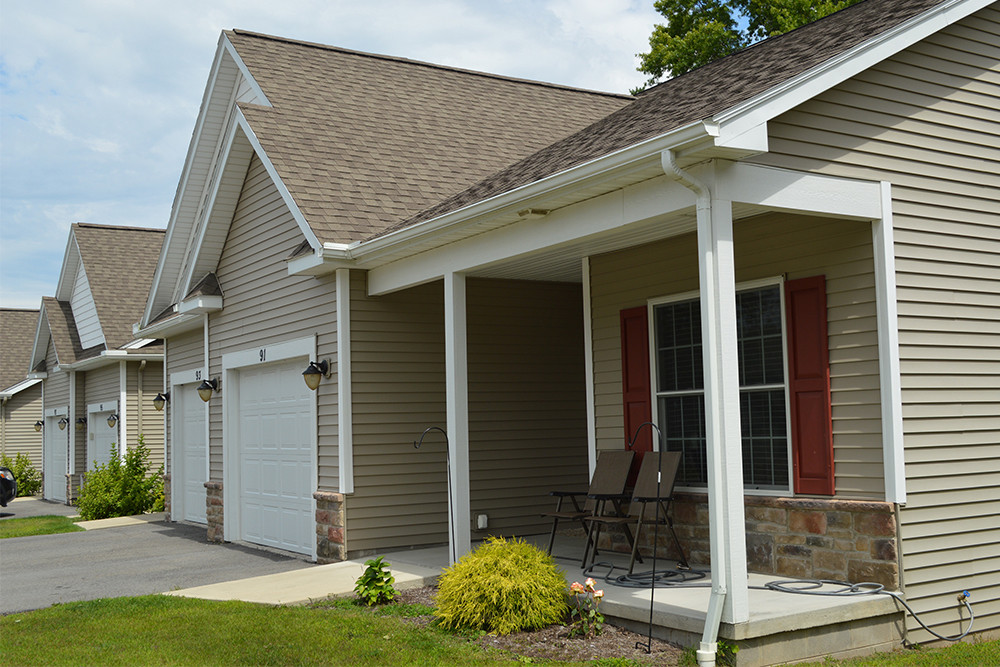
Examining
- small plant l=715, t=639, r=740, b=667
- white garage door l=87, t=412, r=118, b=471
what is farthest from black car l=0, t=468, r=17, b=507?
small plant l=715, t=639, r=740, b=667

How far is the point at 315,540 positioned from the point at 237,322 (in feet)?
11.8

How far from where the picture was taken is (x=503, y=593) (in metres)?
6.50

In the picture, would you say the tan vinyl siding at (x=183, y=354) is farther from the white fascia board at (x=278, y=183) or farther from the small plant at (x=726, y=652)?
the small plant at (x=726, y=652)

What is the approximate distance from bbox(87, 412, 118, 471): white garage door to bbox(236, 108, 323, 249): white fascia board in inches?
421

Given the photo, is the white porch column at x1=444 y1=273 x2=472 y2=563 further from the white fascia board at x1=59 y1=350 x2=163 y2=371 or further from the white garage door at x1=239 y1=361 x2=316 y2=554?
the white fascia board at x1=59 y1=350 x2=163 y2=371

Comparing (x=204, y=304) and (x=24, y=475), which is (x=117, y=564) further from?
(x=24, y=475)

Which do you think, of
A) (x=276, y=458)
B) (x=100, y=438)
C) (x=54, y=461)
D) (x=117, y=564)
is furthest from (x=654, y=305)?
(x=54, y=461)

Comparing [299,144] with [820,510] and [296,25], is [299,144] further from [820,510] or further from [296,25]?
[296,25]

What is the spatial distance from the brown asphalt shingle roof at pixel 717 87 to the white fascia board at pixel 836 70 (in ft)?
0.26

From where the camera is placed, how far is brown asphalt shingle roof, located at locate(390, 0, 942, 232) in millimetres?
6523

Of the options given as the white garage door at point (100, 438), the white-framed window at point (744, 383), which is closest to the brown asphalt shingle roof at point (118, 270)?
the white garage door at point (100, 438)

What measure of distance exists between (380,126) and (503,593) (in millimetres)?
7371

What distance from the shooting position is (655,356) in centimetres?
830

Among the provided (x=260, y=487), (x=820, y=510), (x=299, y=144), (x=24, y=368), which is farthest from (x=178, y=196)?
(x=24, y=368)
